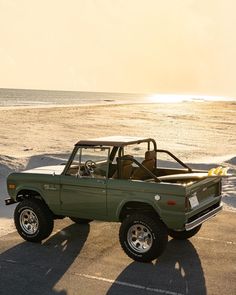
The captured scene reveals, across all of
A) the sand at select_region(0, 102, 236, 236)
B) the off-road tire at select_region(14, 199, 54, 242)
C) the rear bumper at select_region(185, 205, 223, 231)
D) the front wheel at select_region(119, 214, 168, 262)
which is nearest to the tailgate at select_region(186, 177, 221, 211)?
the rear bumper at select_region(185, 205, 223, 231)

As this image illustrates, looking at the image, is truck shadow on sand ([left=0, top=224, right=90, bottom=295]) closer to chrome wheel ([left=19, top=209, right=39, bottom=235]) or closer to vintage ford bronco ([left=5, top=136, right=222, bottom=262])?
chrome wheel ([left=19, top=209, right=39, bottom=235])

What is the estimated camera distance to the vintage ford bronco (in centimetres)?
793

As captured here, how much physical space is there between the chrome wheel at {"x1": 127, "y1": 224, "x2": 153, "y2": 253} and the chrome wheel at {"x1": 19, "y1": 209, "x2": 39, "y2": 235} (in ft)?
7.13

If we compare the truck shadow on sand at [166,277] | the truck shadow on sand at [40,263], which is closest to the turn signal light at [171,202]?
the truck shadow on sand at [166,277]

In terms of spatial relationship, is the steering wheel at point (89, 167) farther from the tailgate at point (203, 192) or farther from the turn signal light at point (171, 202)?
the tailgate at point (203, 192)

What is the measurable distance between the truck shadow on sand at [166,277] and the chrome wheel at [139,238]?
0.28 metres

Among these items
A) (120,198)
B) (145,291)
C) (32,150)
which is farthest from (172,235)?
(32,150)

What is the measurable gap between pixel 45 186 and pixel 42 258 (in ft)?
4.79

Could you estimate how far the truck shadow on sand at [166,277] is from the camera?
280 inches

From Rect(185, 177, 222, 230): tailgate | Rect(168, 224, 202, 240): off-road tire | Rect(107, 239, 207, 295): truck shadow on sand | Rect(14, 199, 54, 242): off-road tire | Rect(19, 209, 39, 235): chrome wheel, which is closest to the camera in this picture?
Rect(107, 239, 207, 295): truck shadow on sand

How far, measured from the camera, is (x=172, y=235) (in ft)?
31.3

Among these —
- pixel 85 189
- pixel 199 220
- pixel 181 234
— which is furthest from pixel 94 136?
pixel 199 220

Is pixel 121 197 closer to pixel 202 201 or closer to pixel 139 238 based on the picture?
pixel 139 238

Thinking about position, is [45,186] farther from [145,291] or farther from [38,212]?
[145,291]
